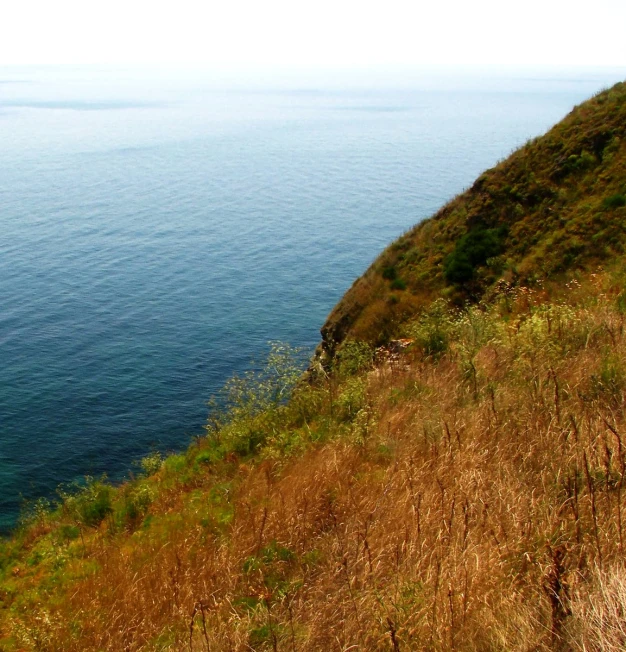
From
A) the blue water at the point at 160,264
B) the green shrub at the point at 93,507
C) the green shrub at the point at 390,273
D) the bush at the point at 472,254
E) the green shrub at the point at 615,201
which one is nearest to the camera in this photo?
the green shrub at the point at 93,507

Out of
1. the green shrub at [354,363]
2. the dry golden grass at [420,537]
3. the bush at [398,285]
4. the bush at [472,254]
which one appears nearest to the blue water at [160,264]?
the bush at [398,285]

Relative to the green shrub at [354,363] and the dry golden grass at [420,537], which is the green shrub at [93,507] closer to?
the dry golden grass at [420,537]

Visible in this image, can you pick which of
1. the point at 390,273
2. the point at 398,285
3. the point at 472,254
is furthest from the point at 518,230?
the point at 390,273

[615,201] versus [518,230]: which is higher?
[615,201]

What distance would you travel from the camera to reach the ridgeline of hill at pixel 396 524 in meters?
5.26

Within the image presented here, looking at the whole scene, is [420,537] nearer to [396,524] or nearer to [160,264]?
[396,524]

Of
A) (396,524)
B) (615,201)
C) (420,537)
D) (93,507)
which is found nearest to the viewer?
(420,537)

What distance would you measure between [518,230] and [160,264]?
46281mm

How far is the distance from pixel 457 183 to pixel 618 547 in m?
100.0

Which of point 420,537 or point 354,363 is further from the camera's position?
point 354,363

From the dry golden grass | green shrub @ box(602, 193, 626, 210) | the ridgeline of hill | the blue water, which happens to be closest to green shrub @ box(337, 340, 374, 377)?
the ridgeline of hill

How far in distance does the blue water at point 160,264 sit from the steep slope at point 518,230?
1607 cm

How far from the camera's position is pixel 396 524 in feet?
22.6

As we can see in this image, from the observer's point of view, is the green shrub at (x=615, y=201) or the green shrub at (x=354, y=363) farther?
the green shrub at (x=615, y=201)
